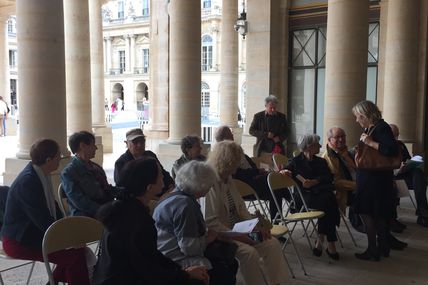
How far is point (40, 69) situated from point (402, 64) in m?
7.18

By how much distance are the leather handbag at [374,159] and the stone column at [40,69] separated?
171 inches

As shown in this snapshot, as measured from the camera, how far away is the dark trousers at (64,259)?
3670mm

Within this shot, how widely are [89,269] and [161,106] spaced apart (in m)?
10.4

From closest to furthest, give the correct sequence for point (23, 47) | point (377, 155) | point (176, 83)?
point (377, 155)
point (23, 47)
point (176, 83)

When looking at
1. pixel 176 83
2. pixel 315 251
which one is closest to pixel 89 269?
pixel 315 251

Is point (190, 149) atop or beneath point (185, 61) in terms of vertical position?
beneath

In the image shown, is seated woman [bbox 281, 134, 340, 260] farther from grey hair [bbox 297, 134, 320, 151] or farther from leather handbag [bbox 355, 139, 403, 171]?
leather handbag [bbox 355, 139, 403, 171]

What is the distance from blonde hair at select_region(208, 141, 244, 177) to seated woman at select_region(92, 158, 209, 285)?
4.90 feet

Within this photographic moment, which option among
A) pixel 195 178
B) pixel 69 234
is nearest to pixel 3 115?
pixel 69 234

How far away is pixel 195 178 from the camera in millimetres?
3682

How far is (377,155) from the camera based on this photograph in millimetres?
5441

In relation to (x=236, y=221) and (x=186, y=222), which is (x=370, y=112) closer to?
(x=236, y=221)

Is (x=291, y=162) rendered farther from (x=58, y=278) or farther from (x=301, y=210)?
(x=58, y=278)

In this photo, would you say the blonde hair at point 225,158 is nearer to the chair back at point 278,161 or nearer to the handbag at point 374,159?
the handbag at point 374,159
